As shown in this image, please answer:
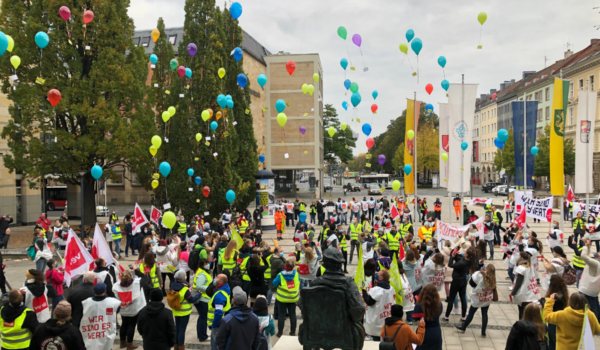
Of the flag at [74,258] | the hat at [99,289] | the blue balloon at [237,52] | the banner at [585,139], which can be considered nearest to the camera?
the hat at [99,289]

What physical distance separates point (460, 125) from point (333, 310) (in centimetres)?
1540

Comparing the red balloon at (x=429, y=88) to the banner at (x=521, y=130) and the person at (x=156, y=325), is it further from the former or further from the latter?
the person at (x=156, y=325)

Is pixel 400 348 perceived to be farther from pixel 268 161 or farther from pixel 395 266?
pixel 268 161

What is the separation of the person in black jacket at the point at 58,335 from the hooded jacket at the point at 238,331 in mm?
1729

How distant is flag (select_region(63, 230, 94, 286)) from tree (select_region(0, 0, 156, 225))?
44.6 feet

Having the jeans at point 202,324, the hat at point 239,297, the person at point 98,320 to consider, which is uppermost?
the hat at point 239,297

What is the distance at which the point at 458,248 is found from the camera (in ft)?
33.7

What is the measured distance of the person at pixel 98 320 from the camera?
646cm

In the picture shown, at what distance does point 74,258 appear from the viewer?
866cm

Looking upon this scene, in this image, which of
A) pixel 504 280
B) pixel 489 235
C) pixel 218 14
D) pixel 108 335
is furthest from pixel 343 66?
pixel 108 335

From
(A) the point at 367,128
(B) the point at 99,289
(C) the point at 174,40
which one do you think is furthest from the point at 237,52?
(C) the point at 174,40

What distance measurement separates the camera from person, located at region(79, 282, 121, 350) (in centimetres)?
646

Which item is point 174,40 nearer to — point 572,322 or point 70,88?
point 70,88

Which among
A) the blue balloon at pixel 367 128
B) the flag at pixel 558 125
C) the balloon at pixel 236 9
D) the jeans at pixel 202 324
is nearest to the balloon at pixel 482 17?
the flag at pixel 558 125
